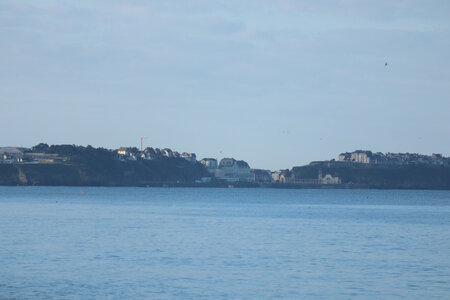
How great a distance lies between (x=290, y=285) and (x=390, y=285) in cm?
452

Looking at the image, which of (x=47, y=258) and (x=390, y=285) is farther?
(x=47, y=258)

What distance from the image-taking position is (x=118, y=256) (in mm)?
40781

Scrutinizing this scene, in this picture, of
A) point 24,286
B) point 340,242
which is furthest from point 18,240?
point 340,242

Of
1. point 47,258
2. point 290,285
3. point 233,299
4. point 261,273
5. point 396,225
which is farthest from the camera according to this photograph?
point 396,225

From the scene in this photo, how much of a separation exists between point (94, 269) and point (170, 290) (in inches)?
263

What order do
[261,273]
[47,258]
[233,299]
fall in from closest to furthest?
[233,299], [261,273], [47,258]

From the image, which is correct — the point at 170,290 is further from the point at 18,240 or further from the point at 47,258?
the point at 18,240

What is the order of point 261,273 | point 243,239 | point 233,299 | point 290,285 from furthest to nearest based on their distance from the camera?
1. point 243,239
2. point 261,273
3. point 290,285
4. point 233,299

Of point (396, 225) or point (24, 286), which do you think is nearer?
point (24, 286)

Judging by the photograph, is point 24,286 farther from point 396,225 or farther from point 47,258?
point 396,225

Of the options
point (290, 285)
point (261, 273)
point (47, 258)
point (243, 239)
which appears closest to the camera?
point (290, 285)

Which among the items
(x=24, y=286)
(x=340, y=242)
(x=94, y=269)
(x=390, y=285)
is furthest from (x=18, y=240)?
(x=390, y=285)

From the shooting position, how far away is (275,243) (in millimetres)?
49688

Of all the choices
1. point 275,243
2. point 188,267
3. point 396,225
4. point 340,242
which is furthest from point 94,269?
point 396,225
